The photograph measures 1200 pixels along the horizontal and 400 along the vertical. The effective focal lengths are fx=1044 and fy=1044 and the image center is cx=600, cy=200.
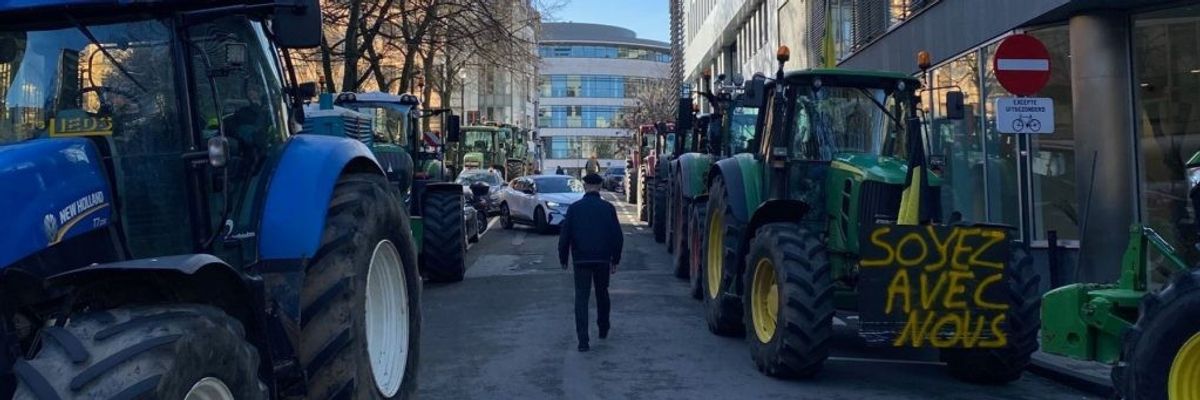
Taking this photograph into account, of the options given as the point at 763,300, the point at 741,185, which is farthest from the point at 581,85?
the point at 763,300

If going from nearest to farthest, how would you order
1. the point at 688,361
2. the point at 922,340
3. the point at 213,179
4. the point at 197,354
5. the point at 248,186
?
the point at 197,354 → the point at 213,179 → the point at 248,186 → the point at 922,340 → the point at 688,361

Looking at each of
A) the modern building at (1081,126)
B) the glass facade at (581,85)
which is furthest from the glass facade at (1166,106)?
the glass facade at (581,85)

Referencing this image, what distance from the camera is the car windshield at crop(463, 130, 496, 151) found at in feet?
132

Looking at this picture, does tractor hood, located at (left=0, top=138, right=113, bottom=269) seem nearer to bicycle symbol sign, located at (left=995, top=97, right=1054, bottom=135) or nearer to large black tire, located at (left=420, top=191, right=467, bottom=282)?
bicycle symbol sign, located at (left=995, top=97, right=1054, bottom=135)

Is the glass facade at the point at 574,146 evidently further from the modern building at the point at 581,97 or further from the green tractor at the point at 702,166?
the green tractor at the point at 702,166

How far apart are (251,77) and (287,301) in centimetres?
126

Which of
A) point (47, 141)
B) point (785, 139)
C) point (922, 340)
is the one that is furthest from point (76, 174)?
point (785, 139)

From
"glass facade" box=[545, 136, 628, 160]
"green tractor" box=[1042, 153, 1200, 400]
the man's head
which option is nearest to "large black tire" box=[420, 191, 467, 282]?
the man's head

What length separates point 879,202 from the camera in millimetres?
8242

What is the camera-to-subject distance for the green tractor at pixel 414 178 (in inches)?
508

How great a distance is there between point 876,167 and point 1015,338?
1744 mm

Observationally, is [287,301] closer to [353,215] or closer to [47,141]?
[353,215]

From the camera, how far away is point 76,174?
393cm

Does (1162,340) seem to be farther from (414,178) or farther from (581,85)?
(581,85)
